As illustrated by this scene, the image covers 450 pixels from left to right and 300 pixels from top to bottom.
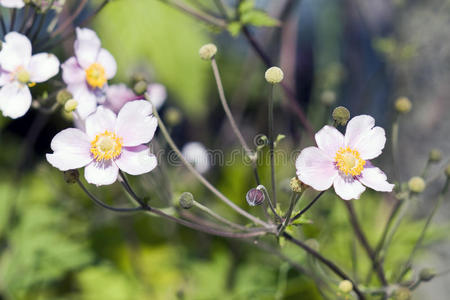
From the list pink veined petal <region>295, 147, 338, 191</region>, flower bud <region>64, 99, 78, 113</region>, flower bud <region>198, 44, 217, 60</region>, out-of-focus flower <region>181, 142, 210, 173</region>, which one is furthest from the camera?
out-of-focus flower <region>181, 142, 210, 173</region>

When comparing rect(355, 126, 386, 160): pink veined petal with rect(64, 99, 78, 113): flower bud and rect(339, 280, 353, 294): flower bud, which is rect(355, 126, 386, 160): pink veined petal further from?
rect(64, 99, 78, 113): flower bud

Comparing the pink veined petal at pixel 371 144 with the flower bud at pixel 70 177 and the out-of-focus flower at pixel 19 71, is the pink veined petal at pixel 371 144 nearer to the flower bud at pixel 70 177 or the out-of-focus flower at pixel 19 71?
the flower bud at pixel 70 177

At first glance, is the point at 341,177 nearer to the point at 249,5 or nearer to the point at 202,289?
the point at 249,5

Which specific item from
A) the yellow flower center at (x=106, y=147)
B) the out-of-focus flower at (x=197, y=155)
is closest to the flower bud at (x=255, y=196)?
the yellow flower center at (x=106, y=147)

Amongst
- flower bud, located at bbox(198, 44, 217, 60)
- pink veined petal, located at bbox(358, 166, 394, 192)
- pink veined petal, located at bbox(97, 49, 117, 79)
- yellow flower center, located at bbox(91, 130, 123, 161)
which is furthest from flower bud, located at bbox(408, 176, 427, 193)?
pink veined petal, located at bbox(97, 49, 117, 79)

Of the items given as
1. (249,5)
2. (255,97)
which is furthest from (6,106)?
(255,97)

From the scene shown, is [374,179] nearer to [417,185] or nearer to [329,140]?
[329,140]

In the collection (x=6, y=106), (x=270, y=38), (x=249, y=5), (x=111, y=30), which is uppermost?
(x=270, y=38)
